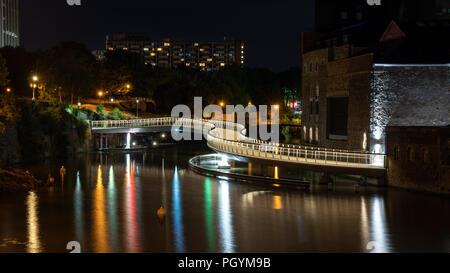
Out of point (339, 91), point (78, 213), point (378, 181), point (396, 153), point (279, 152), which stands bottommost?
point (78, 213)

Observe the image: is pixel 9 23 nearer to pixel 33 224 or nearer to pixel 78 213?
pixel 78 213

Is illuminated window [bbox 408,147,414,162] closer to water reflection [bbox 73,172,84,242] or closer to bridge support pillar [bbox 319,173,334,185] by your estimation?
bridge support pillar [bbox 319,173,334,185]

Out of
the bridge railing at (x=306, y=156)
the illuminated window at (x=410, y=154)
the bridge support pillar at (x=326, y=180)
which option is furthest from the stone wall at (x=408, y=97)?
the illuminated window at (x=410, y=154)

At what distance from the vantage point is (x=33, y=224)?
98.5ft

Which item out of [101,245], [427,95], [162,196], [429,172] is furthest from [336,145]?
[101,245]

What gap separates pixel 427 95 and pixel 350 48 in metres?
12.2

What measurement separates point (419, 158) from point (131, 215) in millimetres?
19049

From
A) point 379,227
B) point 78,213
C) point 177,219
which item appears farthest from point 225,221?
point 78,213

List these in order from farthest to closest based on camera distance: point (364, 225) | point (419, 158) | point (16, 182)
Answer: point (16, 182)
point (419, 158)
point (364, 225)

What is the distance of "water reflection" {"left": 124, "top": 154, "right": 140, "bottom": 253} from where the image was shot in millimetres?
26062

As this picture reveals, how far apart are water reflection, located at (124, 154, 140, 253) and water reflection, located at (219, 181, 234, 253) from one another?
4.11m

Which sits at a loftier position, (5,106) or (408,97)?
(408,97)

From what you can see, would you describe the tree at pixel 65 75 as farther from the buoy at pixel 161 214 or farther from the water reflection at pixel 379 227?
the water reflection at pixel 379 227

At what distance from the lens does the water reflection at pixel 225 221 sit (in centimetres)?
2631
